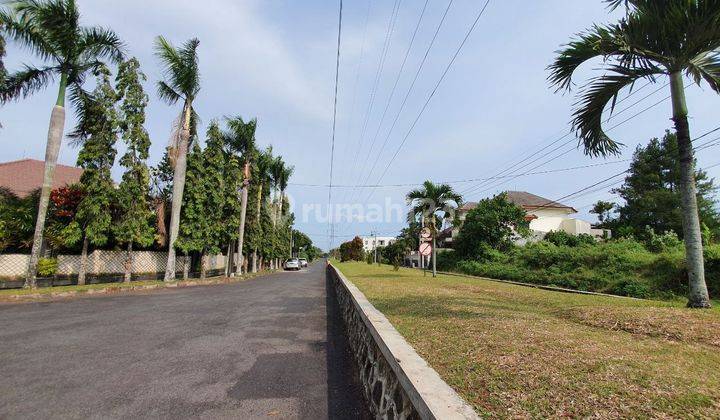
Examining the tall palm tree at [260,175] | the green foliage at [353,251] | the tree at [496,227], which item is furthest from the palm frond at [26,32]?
the green foliage at [353,251]

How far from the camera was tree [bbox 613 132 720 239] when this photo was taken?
38.8m

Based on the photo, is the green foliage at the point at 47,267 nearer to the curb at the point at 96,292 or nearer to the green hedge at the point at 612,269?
the curb at the point at 96,292

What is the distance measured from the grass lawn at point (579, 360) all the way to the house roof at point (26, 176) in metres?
24.9

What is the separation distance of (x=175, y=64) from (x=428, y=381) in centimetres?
2407

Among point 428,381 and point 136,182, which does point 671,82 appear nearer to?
point 428,381

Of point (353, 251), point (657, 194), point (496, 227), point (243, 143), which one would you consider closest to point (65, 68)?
point (243, 143)

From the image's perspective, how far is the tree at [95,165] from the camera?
58.1 ft

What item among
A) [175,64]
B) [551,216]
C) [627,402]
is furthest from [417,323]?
[551,216]

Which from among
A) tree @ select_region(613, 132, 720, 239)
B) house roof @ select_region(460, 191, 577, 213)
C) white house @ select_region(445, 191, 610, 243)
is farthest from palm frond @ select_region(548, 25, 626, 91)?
house roof @ select_region(460, 191, 577, 213)

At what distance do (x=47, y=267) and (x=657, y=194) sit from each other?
50230mm

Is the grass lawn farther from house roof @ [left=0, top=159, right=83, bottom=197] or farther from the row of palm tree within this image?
house roof @ [left=0, top=159, right=83, bottom=197]

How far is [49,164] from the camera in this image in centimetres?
1580

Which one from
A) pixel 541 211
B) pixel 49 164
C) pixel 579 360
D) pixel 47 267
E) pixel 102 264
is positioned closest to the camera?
pixel 579 360

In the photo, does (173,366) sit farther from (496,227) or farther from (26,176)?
A: (496,227)
